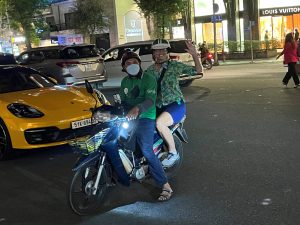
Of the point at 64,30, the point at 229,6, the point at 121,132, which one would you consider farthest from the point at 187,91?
the point at 64,30

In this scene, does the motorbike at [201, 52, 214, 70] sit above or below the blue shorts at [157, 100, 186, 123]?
below

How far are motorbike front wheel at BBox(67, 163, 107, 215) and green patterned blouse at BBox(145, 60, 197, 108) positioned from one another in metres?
1.10

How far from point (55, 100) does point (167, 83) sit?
301cm

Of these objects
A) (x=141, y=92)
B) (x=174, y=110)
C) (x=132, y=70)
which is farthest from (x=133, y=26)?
(x=141, y=92)

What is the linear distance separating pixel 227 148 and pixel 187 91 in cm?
756

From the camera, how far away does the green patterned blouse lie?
5.22 metres

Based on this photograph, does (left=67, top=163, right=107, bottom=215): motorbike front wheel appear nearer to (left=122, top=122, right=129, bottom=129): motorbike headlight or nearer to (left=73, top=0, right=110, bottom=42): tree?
(left=122, top=122, right=129, bottom=129): motorbike headlight

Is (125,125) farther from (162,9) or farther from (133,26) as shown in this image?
(133,26)

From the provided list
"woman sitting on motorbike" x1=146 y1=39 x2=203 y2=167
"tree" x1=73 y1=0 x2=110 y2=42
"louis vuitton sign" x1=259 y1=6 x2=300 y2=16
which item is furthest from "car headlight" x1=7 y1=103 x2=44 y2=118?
"tree" x1=73 y1=0 x2=110 y2=42

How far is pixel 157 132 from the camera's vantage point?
5312mm

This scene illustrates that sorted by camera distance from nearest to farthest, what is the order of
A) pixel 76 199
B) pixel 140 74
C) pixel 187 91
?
pixel 76 199, pixel 140 74, pixel 187 91

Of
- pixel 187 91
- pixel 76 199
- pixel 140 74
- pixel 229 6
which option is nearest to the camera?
pixel 76 199

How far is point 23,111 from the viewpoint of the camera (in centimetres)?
726

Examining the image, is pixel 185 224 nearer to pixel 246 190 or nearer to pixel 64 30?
pixel 246 190
